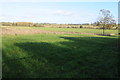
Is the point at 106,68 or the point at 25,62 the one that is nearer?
the point at 106,68

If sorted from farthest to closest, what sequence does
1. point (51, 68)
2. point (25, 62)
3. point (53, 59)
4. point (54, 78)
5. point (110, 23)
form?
1. point (110, 23)
2. point (53, 59)
3. point (25, 62)
4. point (51, 68)
5. point (54, 78)

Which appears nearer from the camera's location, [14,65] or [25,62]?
[14,65]

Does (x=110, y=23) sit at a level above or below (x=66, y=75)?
above

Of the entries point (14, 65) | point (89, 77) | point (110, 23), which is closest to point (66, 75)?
point (89, 77)

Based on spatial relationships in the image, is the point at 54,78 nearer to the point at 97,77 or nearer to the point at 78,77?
the point at 78,77

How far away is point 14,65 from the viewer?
19.9 ft

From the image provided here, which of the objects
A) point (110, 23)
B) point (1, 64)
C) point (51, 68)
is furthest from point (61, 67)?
point (110, 23)

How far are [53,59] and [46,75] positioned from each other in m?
2.13

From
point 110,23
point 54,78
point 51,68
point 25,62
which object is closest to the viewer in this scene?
point 54,78

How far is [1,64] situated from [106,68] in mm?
4837

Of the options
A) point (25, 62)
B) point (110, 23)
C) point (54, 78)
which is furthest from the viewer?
point (110, 23)

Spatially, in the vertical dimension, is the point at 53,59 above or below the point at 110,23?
below

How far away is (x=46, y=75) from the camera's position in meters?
5.20

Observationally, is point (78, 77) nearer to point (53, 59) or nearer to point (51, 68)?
point (51, 68)
